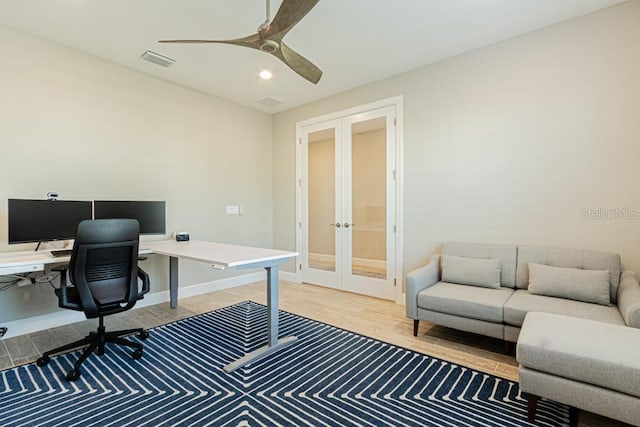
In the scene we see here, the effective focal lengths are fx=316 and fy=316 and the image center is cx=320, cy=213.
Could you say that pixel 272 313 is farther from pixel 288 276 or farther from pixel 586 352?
pixel 288 276

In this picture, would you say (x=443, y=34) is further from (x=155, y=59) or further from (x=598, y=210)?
(x=155, y=59)

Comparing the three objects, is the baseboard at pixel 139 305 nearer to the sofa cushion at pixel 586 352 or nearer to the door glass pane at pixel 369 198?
the door glass pane at pixel 369 198

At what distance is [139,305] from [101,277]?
161cm

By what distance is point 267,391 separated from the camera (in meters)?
2.10

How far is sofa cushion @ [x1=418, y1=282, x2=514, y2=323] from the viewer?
2559 mm

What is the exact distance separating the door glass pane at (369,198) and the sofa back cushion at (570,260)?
5.28 ft

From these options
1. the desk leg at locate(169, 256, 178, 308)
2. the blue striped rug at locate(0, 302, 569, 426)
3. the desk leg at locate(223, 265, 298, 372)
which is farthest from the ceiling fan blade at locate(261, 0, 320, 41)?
the desk leg at locate(169, 256, 178, 308)

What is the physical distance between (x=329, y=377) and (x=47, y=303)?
2988mm

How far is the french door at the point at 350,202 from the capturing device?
417 centimetres

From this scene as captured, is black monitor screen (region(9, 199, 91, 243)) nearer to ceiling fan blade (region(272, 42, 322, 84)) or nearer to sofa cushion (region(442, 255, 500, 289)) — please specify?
ceiling fan blade (region(272, 42, 322, 84))

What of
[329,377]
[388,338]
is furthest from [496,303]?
[329,377]

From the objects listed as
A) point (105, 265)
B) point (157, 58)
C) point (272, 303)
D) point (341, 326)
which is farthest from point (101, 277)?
point (157, 58)

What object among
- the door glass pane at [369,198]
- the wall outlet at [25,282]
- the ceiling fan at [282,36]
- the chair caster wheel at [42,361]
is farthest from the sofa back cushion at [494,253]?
the wall outlet at [25,282]

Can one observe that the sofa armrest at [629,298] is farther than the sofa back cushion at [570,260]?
No
